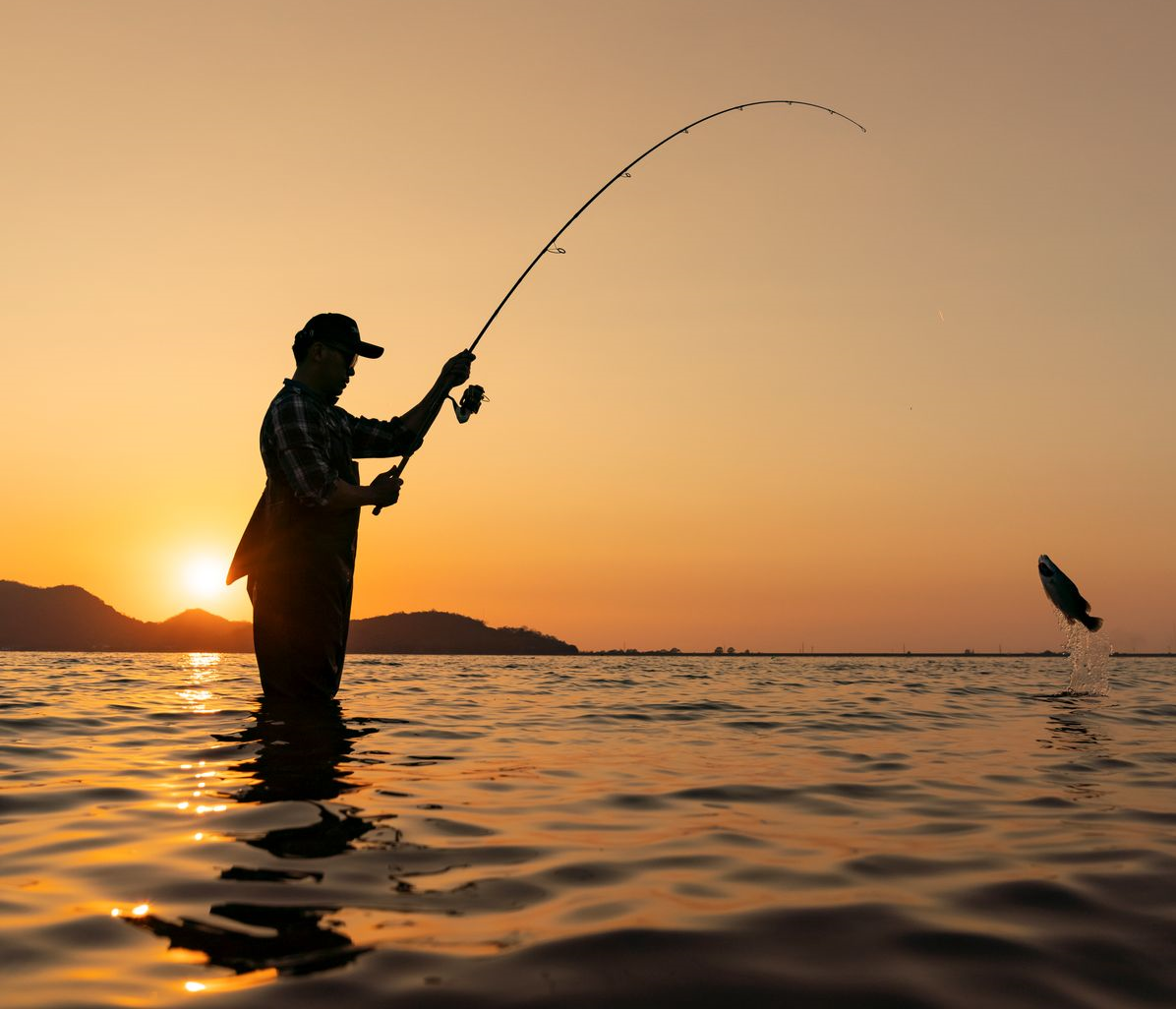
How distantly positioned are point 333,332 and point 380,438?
1063 mm

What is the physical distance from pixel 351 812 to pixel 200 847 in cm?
73

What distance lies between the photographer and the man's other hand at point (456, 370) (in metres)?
8.86

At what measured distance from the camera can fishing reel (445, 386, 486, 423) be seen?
29.9 ft

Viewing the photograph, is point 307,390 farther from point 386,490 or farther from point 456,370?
point 456,370

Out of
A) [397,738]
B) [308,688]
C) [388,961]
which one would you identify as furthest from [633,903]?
[308,688]

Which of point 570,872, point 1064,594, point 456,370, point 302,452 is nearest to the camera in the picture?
point 570,872

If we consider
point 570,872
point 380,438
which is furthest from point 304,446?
point 570,872

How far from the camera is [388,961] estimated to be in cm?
263

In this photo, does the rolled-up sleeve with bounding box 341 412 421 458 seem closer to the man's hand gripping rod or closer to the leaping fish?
the man's hand gripping rod

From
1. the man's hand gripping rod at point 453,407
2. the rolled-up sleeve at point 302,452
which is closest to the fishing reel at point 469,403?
the man's hand gripping rod at point 453,407

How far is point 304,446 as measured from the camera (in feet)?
23.8

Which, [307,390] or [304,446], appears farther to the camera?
[307,390]

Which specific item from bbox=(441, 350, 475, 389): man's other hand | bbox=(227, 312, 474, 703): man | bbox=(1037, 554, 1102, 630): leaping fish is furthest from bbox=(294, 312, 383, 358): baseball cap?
bbox=(1037, 554, 1102, 630): leaping fish

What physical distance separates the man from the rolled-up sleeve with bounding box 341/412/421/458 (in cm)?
47
